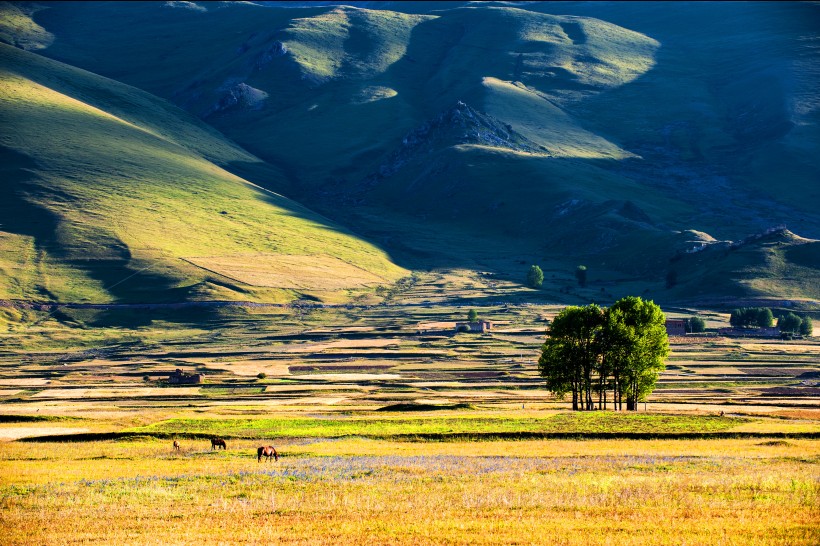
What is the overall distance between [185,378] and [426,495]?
386 ft

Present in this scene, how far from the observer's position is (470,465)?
57.9m

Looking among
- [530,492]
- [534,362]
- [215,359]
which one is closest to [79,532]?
[530,492]

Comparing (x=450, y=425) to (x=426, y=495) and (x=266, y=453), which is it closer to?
(x=266, y=453)

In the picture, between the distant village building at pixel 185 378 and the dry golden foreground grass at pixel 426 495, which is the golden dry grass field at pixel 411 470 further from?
the distant village building at pixel 185 378

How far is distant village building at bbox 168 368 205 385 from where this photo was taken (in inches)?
6181

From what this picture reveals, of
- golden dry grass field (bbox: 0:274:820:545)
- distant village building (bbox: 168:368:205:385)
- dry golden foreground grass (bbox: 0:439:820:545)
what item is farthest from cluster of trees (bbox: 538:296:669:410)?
distant village building (bbox: 168:368:205:385)

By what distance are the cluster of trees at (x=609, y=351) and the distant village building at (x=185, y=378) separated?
68065mm

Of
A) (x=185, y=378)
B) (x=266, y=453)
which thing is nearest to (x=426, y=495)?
(x=266, y=453)

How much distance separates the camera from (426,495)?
46.7m

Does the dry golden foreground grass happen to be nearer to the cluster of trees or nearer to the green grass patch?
the green grass patch

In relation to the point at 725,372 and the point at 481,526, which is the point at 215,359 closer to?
the point at 725,372

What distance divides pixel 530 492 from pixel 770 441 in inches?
1175

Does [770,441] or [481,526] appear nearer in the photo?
[481,526]

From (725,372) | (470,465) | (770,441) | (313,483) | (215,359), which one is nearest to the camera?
(313,483)
